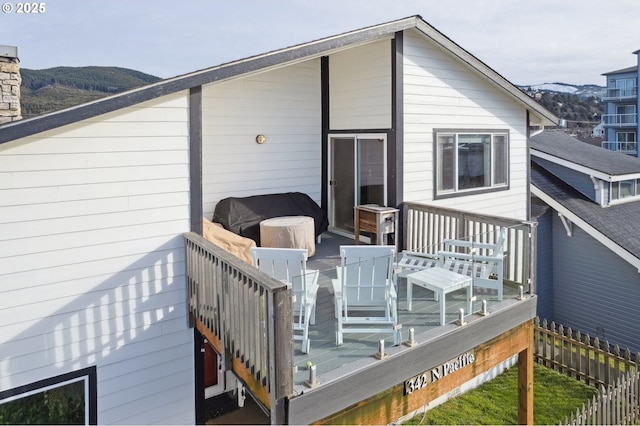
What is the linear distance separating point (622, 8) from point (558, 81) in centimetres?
4108

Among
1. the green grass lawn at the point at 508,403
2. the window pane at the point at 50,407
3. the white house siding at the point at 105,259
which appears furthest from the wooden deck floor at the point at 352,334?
the green grass lawn at the point at 508,403

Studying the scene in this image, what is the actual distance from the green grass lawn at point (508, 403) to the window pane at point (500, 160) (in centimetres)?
404

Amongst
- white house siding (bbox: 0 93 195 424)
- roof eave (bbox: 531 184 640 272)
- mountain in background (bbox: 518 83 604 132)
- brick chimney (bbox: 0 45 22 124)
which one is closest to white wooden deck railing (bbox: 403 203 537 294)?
white house siding (bbox: 0 93 195 424)

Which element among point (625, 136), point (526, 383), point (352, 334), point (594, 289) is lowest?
point (594, 289)

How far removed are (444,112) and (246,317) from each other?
5529 mm

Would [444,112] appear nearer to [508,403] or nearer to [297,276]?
[297,276]

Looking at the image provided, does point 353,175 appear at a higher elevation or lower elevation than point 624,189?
higher

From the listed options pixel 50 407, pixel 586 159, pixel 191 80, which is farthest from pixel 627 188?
pixel 50 407

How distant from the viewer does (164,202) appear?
17.0 feet

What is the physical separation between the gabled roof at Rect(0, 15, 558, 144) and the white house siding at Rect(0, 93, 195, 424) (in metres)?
0.27

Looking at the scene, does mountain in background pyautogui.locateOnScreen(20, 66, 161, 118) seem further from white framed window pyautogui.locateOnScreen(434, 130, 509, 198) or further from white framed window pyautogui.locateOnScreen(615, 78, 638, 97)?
white framed window pyautogui.locateOnScreen(615, 78, 638, 97)

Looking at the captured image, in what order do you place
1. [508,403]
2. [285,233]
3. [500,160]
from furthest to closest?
[500,160] < [508,403] < [285,233]

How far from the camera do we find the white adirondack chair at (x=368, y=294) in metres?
4.77

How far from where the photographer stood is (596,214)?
12.0 meters
